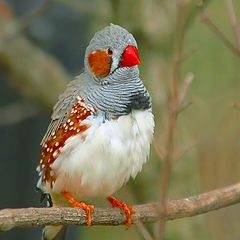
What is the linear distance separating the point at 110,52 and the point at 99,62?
0.08 metres

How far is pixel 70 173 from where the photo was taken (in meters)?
3.79

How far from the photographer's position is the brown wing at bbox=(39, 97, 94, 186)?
3762mm

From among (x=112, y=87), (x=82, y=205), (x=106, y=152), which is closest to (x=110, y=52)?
(x=112, y=87)

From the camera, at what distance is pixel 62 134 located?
3.83m

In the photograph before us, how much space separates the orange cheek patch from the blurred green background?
98 centimetres

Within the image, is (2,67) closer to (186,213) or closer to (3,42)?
(3,42)

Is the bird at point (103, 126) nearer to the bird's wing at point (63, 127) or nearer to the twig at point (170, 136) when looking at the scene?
the bird's wing at point (63, 127)

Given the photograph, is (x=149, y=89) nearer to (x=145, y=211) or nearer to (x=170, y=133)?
(x=145, y=211)

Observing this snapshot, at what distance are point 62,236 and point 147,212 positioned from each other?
78 centimetres

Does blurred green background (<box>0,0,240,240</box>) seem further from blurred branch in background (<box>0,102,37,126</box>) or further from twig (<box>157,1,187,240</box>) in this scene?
twig (<box>157,1,187,240</box>)

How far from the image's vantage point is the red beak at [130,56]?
3.60 m

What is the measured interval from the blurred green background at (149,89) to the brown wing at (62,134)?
104 cm

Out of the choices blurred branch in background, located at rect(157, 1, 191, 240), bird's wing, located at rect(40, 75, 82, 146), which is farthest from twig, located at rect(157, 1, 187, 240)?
bird's wing, located at rect(40, 75, 82, 146)

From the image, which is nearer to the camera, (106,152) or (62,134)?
(106,152)
